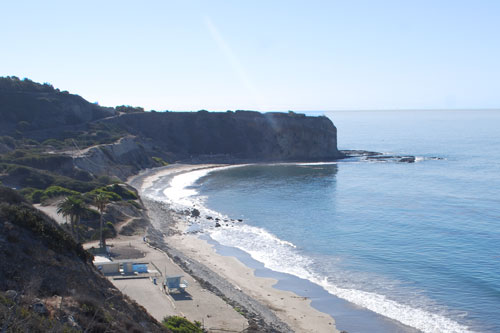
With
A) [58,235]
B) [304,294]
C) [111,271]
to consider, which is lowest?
[304,294]

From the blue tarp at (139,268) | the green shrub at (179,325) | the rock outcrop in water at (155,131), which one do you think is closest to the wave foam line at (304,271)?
the blue tarp at (139,268)

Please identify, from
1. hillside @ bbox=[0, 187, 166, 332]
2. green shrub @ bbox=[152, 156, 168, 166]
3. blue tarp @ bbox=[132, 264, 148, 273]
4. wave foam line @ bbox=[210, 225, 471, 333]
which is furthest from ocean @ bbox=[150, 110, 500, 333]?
hillside @ bbox=[0, 187, 166, 332]

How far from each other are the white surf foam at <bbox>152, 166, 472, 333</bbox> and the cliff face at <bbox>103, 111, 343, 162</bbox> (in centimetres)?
4440

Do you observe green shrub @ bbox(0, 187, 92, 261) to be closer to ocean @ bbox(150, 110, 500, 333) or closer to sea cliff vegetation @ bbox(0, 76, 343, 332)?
sea cliff vegetation @ bbox(0, 76, 343, 332)

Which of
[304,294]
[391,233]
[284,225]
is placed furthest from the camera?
[284,225]

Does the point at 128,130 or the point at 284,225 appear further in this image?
the point at 128,130

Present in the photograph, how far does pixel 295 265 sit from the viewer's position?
35406 mm

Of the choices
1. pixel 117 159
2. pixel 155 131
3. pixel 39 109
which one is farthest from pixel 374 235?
pixel 39 109

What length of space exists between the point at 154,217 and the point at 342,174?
1698 inches

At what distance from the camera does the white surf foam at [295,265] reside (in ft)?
83.2

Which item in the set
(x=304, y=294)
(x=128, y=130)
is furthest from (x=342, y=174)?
(x=304, y=294)

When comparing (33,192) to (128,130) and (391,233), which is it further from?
(128,130)

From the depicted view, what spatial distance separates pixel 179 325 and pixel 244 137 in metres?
93.0

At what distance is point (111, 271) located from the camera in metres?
27.3
